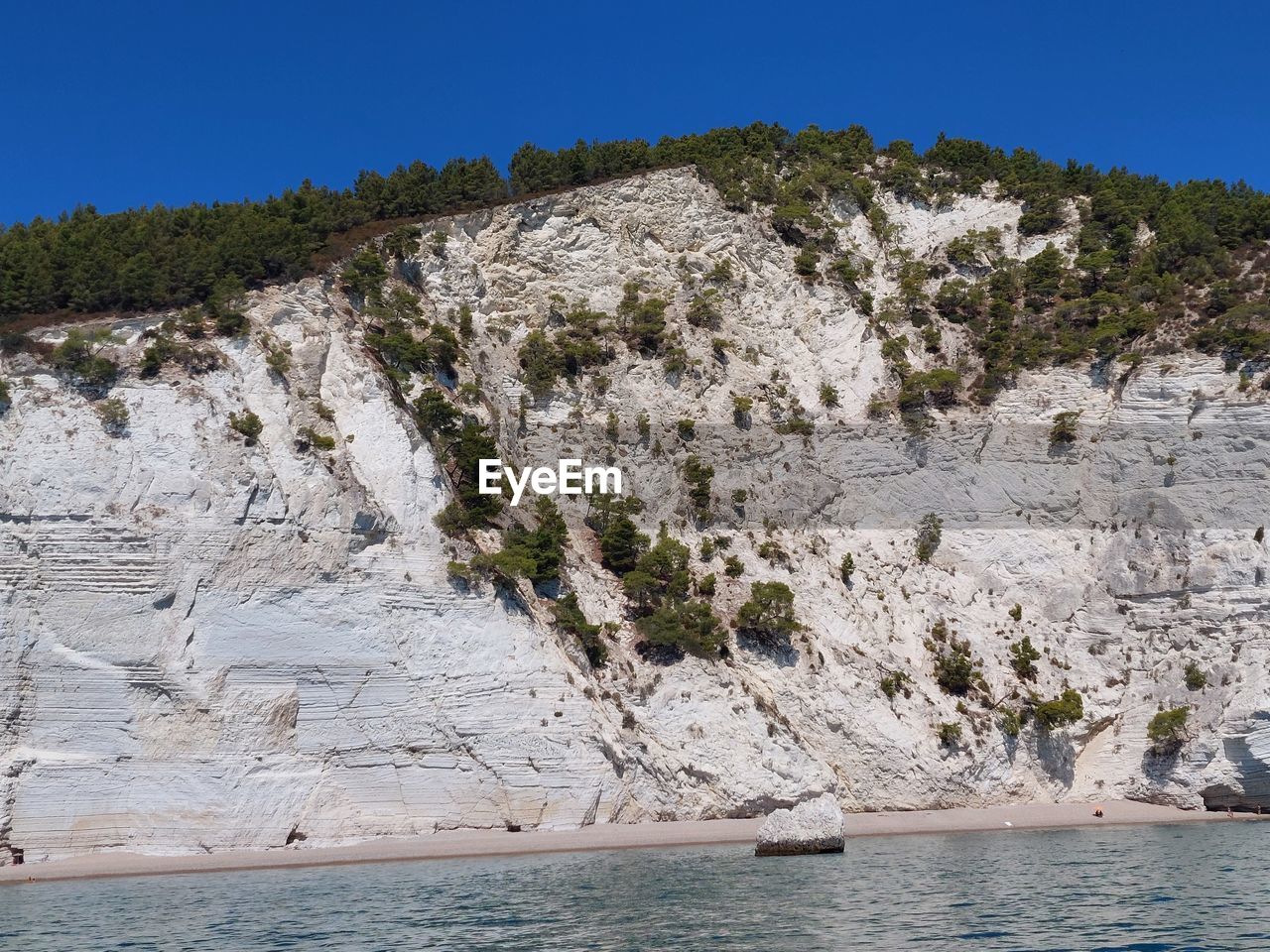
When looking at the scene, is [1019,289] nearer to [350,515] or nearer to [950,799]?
[950,799]

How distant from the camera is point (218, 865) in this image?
29.5 metres

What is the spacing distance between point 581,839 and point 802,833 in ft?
18.9

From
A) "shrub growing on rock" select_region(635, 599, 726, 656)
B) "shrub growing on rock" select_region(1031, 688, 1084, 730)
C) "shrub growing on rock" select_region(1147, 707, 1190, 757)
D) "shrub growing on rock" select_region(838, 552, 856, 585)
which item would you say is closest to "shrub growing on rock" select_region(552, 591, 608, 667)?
"shrub growing on rock" select_region(635, 599, 726, 656)

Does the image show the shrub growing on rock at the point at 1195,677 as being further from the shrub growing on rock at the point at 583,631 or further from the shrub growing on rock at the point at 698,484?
the shrub growing on rock at the point at 583,631

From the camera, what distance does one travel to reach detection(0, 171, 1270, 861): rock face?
31.6 metres

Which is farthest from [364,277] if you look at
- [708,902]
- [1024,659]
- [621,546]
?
[708,902]

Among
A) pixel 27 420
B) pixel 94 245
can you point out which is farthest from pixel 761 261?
pixel 27 420

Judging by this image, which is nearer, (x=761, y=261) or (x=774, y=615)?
(x=774, y=615)

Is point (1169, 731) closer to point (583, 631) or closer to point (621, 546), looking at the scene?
point (621, 546)

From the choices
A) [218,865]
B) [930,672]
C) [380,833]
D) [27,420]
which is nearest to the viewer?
[218,865]

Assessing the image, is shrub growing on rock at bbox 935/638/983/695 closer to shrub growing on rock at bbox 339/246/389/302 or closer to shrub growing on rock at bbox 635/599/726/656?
shrub growing on rock at bbox 635/599/726/656

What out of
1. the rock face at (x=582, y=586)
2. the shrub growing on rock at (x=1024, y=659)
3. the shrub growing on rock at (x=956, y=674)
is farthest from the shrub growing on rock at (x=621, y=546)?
the shrub growing on rock at (x=1024, y=659)

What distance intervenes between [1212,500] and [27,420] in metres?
37.0

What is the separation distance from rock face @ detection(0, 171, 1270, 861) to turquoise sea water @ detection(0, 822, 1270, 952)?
12.5 feet
